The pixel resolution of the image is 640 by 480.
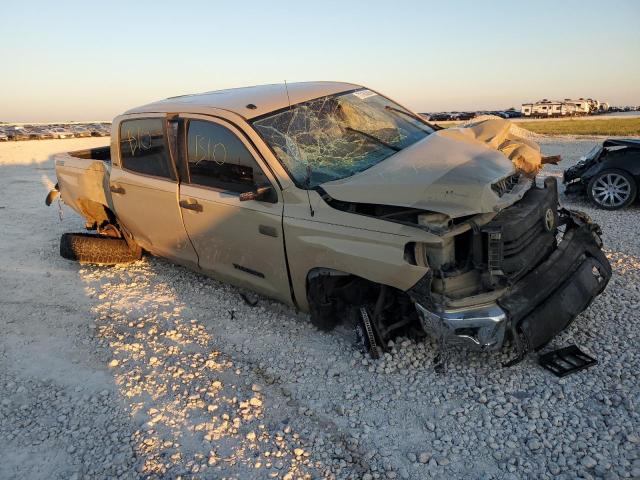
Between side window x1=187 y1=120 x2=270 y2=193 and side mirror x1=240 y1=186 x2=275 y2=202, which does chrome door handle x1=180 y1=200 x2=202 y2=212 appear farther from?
side mirror x1=240 y1=186 x2=275 y2=202

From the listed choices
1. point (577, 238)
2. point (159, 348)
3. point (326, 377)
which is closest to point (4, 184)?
point (159, 348)

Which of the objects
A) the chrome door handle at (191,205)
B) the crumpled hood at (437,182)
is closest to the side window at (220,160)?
the chrome door handle at (191,205)

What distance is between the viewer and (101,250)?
18.8 ft

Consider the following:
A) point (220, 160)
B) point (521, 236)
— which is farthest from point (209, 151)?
point (521, 236)

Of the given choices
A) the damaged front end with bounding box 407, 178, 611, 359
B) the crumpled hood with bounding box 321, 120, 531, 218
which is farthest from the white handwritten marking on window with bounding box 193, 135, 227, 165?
the damaged front end with bounding box 407, 178, 611, 359

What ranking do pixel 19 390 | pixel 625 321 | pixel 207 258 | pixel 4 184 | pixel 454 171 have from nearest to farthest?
pixel 454 171
pixel 19 390
pixel 625 321
pixel 207 258
pixel 4 184

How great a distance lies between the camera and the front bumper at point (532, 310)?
3031mm

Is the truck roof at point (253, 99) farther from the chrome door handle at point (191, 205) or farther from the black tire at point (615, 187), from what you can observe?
the black tire at point (615, 187)

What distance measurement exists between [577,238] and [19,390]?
4.55 meters

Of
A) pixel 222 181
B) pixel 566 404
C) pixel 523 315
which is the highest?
pixel 222 181

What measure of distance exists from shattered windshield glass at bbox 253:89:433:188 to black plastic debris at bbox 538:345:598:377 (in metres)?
1.95

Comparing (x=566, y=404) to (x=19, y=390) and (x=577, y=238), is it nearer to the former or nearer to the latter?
(x=577, y=238)

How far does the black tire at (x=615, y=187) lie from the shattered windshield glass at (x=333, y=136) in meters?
4.55

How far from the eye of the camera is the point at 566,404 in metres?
2.96
